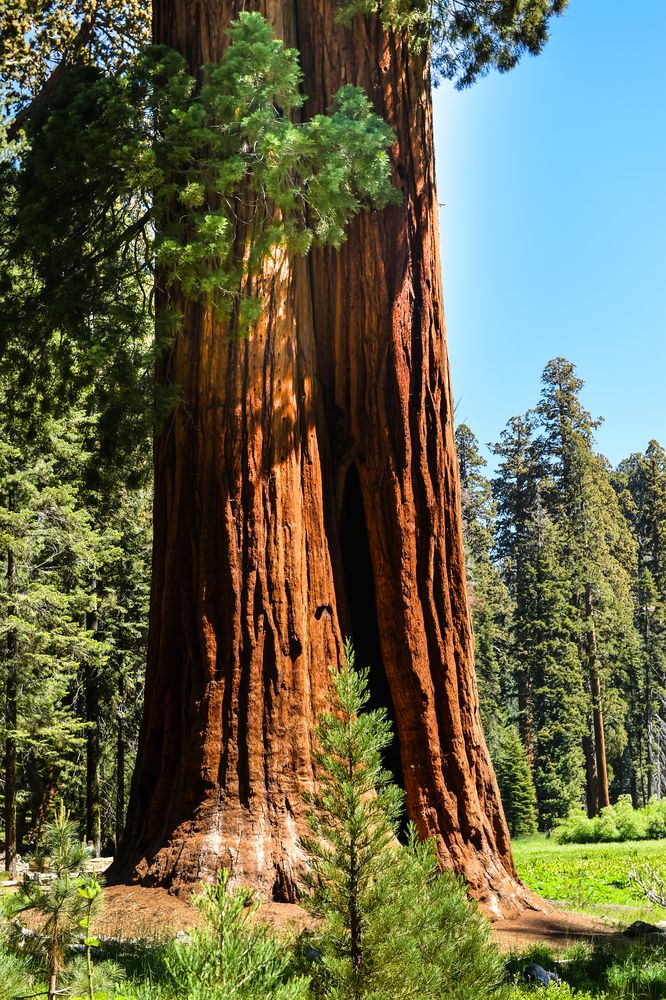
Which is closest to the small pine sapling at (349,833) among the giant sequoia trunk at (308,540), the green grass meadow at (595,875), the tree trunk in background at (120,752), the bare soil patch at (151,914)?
the bare soil patch at (151,914)

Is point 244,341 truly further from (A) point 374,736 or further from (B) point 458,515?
(A) point 374,736

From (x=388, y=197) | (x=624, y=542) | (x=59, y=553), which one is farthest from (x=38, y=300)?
(x=624, y=542)

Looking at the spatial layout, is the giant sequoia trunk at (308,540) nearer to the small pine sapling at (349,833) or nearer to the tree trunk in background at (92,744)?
the small pine sapling at (349,833)

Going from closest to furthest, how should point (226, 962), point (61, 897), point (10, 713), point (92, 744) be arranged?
1. point (226, 962)
2. point (61, 897)
3. point (10, 713)
4. point (92, 744)

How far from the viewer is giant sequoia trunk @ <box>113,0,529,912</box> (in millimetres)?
6062

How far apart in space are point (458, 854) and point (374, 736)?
3.91 meters

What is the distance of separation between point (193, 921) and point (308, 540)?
273cm

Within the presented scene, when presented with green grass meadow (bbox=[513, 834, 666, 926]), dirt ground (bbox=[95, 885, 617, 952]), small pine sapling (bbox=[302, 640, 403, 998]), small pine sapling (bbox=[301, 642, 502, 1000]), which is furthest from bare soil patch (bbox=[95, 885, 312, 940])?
green grass meadow (bbox=[513, 834, 666, 926])

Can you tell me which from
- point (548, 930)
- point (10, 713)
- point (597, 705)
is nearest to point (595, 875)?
point (548, 930)

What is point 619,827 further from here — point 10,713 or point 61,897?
point 61,897

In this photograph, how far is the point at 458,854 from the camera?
260 inches

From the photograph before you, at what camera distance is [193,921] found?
5.14 meters

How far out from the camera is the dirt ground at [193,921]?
5043mm

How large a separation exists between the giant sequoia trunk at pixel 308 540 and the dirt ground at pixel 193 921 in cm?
18
